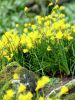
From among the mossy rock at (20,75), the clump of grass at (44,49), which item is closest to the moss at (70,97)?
the mossy rock at (20,75)

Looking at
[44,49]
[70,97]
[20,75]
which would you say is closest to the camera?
[70,97]

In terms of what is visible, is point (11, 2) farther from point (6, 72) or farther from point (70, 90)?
point (70, 90)

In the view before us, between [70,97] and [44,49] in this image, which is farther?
[44,49]

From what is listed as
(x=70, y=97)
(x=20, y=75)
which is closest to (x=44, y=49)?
(x=20, y=75)

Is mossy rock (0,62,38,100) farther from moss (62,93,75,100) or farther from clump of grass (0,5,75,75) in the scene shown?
moss (62,93,75,100)

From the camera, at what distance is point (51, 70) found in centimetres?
499

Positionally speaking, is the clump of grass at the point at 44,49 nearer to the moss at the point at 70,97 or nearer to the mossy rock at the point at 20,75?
the mossy rock at the point at 20,75

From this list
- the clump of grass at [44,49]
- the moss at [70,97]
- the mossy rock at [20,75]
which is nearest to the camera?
the moss at [70,97]

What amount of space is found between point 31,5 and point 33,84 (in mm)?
6470

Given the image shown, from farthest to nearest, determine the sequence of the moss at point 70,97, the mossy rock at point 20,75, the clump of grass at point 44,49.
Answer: the clump of grass at point 44,49 → the mossy rock at point 20,75 → the moss at point 70,97

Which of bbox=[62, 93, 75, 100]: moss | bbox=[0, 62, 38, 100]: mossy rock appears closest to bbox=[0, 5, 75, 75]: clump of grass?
bbox=[0, 62, 38, 100]: mossy rock

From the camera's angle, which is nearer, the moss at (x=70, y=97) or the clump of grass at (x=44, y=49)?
the moss at (x=70, y=97)

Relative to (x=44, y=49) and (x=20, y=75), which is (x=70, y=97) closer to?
(x=20, y=75)

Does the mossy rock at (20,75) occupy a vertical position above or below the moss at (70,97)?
above
